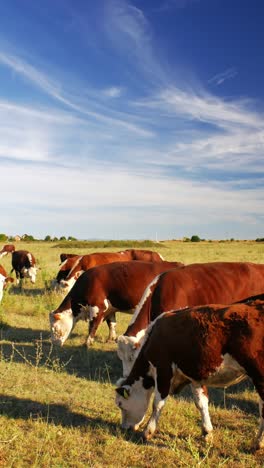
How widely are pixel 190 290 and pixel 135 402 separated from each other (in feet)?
9.30

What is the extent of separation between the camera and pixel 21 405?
6570 mm

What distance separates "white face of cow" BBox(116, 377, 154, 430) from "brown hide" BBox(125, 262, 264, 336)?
1526 millimetres

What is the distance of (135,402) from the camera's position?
5.68 m

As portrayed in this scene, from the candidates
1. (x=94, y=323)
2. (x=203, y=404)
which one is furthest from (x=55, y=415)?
(x=94, y=323)

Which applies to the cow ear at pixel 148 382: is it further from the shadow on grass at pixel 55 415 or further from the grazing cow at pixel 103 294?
the grazing cow at pixel 103 294

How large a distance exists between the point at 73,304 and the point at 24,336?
197 centimetres

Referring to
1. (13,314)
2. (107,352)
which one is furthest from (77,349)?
(13,314)

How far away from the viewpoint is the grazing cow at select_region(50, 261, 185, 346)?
1000 cm

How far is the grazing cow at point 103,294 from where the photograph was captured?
10.0 m

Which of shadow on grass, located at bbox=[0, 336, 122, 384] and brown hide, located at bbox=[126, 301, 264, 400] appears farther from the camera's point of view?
shadow on grass, located at bbox=[0, 336, 122, 384]

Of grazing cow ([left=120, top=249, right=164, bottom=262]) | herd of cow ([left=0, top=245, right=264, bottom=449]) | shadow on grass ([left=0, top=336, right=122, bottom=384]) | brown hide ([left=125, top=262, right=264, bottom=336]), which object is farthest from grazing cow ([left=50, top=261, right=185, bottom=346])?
grazing cow ([left=120, top=249, right=164, bottom=262])

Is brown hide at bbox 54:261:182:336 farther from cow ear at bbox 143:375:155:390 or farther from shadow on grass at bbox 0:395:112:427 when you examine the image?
cow ear at bbox 143:375:155:390

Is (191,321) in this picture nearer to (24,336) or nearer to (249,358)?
(249,358)

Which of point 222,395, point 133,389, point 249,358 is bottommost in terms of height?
point 222,395
